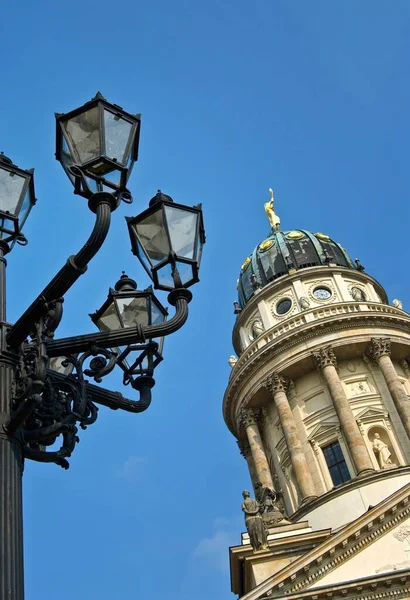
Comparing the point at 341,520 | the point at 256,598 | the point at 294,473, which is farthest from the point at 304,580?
the point at 294,473

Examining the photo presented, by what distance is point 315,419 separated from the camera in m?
34.3

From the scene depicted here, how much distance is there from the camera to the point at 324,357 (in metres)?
33.9

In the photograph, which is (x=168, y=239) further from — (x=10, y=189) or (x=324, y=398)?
(x=324, y=398)

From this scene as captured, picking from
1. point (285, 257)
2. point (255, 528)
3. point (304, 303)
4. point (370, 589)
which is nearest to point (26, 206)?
point (370, 589)

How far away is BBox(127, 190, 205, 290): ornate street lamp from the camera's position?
6312 millimetres

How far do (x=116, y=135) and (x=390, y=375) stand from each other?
29.1 metres

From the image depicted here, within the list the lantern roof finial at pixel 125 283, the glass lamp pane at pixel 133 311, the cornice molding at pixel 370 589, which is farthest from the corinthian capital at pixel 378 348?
the glass lamp pane at pixel 133 311

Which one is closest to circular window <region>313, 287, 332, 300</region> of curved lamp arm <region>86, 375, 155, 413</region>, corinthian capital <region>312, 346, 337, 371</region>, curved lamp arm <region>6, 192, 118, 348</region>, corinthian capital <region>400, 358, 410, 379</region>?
corinthian capital <region>312, 346, 337, 371</region>

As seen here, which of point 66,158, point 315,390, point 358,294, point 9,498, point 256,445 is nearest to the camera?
point 9,498

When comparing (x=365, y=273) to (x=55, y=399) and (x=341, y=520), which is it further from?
(x=55, y=399)

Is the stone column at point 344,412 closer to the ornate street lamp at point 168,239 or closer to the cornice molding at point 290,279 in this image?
the cornice molding at point 290,279

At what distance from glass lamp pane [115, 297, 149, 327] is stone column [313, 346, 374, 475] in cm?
2484

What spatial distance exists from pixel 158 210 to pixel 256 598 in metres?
15.8

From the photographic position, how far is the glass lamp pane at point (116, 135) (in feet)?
19.5
